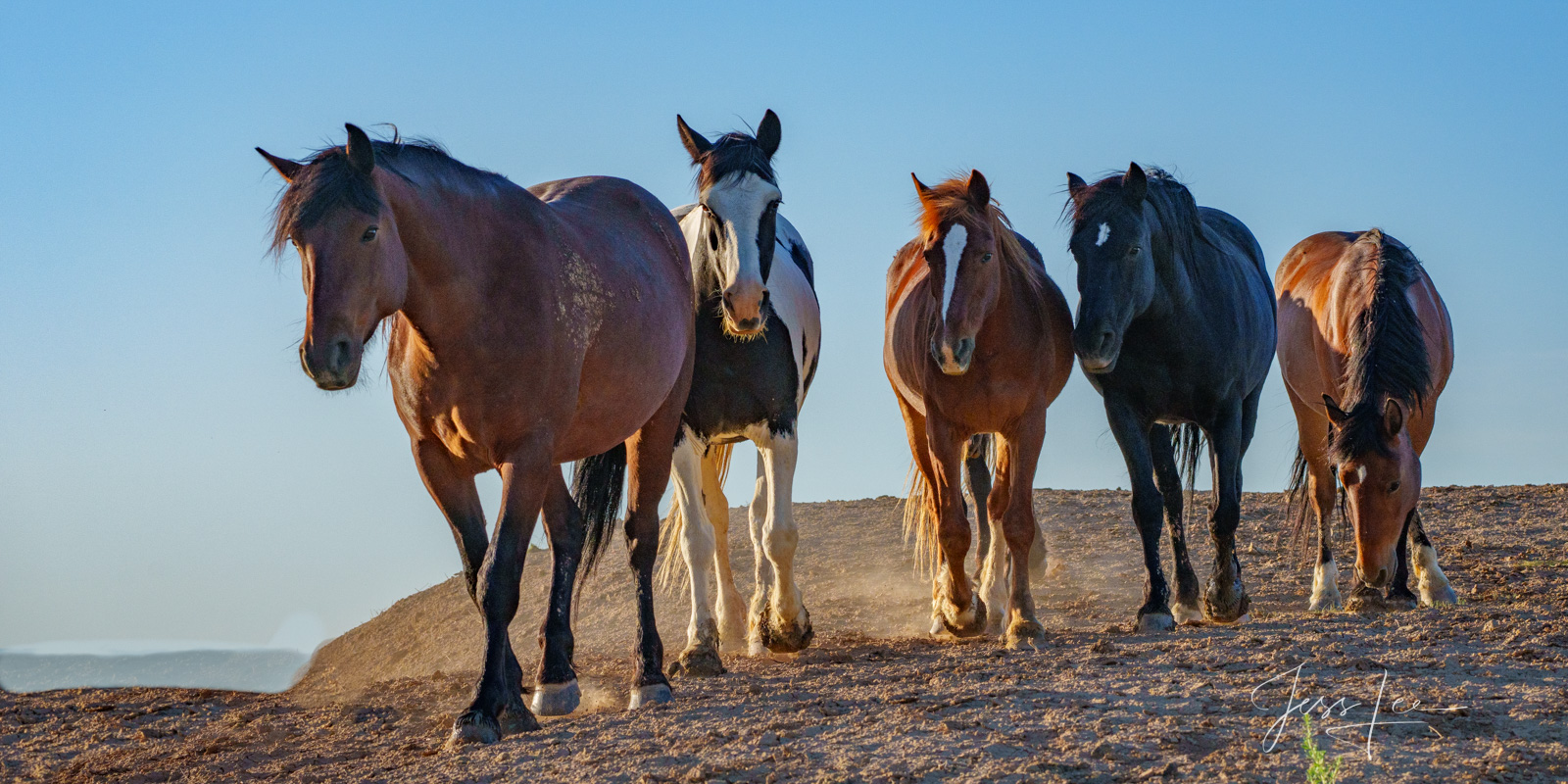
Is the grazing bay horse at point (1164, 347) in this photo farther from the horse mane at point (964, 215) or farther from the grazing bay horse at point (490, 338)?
the grazing bay horse at point (490, 338)

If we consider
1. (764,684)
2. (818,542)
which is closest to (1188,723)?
(764,684)

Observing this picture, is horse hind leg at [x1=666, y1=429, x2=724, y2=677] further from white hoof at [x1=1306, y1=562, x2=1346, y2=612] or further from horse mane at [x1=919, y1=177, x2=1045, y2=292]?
white hoof at [x1=1306, y1=562, x2=1346, y2=612]

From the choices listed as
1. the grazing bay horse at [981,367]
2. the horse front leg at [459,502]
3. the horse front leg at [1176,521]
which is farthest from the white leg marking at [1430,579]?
the horse front leg at [459,502]

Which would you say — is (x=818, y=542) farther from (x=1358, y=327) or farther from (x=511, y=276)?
(x=511, y=276)

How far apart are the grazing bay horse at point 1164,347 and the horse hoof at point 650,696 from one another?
2421 millimetres

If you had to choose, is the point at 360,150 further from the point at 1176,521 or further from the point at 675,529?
the point at 1176,521

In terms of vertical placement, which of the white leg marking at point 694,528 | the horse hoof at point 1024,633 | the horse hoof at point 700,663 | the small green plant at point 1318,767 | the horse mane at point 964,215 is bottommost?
the small green plant at point 1318,767

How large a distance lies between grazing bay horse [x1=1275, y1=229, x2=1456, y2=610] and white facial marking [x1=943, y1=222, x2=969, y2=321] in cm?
204

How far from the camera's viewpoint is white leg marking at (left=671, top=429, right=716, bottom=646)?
6.61 metres

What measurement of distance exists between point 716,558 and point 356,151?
3485 millimetres

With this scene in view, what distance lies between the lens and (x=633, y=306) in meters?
5.49

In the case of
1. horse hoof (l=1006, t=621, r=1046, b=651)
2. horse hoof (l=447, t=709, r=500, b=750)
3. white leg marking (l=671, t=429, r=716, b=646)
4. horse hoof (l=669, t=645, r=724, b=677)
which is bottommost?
horse hoof (l=447, t=709, r=500, b=750)

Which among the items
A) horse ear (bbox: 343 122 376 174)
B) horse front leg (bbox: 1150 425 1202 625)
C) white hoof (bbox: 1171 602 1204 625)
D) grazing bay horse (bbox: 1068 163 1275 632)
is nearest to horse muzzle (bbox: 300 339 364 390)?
horse ear (bbox: 343 122 376 174)

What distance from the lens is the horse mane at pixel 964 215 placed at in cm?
622
